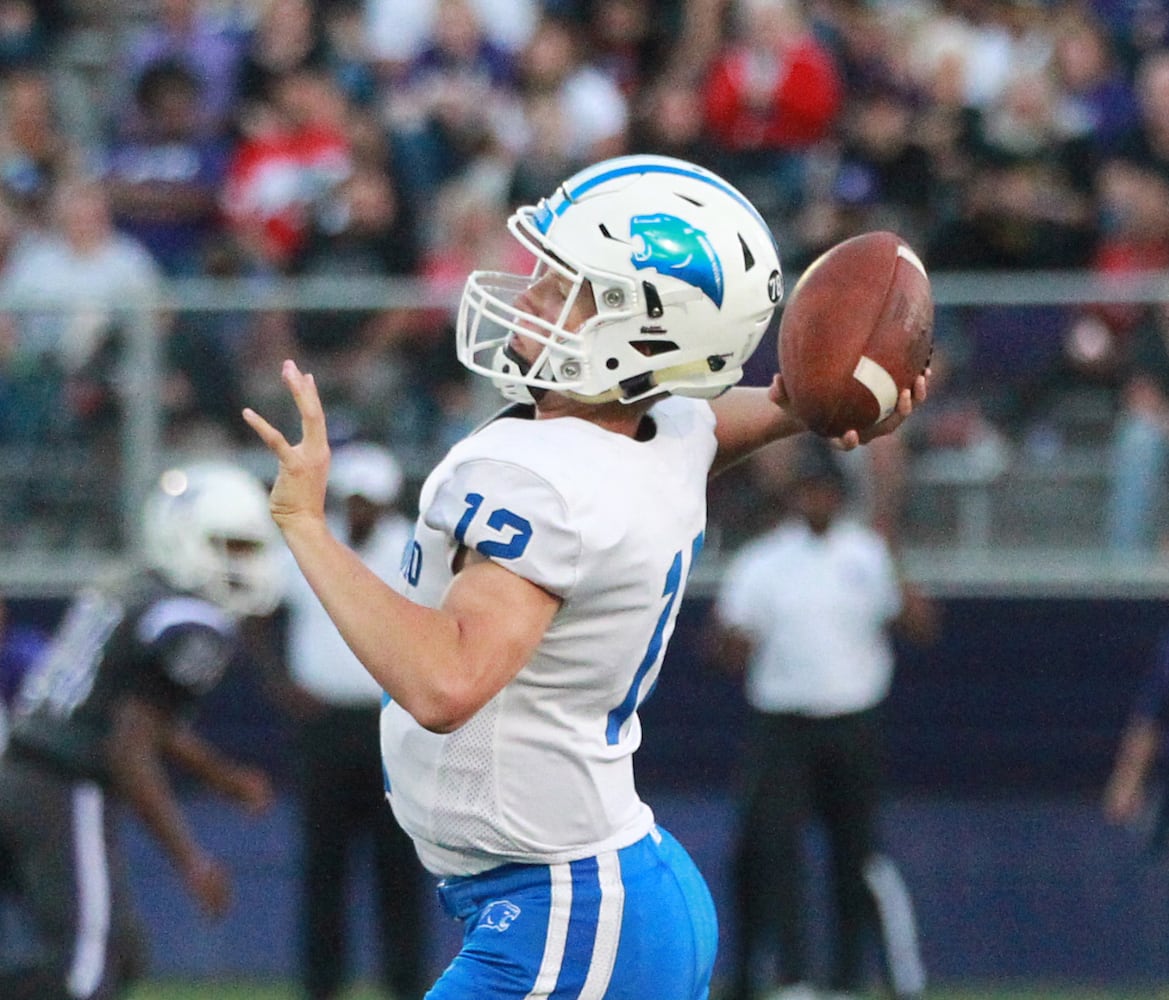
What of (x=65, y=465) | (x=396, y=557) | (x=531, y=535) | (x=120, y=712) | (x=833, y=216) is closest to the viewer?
(x=531, y=535)

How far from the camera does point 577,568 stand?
3053 millimetres

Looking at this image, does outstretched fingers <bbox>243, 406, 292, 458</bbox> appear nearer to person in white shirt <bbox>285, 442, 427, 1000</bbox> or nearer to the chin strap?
the chin strap

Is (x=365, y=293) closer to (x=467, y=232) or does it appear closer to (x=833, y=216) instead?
(x=467, y=232)

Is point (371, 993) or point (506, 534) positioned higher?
point (506, 534)

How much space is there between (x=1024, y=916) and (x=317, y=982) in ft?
8.92

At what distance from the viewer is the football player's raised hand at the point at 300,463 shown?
2961mm

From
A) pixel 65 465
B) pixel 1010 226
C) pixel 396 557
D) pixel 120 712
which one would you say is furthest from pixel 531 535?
pixel 1010 226

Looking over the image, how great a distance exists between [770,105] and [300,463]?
660 centimetres

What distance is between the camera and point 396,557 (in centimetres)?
712

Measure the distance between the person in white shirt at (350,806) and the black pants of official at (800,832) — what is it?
1.13 meters

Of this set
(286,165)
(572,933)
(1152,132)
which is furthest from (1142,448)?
(572,933)

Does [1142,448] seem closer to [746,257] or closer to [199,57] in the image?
[199,57]

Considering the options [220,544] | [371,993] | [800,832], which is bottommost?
[371,993]

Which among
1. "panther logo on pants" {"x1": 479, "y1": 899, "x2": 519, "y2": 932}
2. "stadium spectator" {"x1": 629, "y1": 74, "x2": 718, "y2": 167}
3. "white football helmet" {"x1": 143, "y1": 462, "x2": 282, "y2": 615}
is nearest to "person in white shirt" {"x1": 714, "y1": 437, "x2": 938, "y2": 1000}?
"white football helmet" {"x1": 143, "y1": 462, "x2": 282, "y2": 615}
